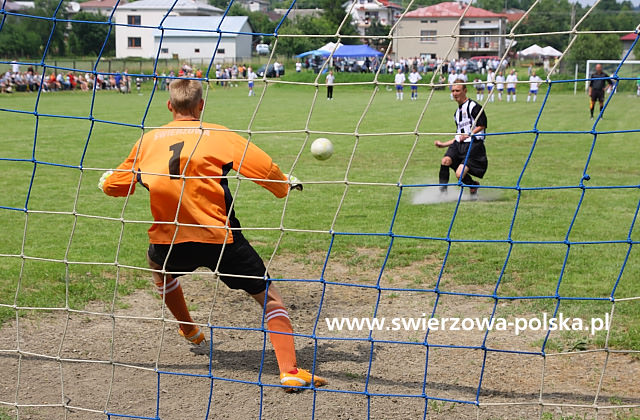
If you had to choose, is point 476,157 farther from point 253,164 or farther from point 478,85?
point 253,164

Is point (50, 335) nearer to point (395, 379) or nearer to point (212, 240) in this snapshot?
point (212, 240)

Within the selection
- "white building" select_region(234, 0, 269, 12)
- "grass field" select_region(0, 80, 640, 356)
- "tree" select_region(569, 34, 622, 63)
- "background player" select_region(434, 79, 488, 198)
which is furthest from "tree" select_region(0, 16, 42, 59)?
"white building" select_region(234, 0, 269, 12)

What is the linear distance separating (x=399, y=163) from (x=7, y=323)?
9289mm

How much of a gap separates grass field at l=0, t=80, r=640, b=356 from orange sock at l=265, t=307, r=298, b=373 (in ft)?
1.87

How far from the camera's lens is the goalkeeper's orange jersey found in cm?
411

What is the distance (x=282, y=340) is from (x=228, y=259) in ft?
1.88

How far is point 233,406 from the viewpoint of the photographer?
4.00m

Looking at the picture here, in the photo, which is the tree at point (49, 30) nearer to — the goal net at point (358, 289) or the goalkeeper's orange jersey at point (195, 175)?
the goal net at point (358, 289)

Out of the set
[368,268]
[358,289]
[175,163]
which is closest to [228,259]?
[175,163]

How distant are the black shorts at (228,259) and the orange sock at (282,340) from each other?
0.17m

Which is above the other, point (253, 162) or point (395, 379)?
point (253, 162)

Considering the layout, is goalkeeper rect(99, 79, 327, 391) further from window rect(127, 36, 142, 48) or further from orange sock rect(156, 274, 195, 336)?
window rect(127, 36, 142, 48)

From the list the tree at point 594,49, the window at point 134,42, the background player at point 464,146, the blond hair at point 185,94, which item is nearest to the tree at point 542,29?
the background player at point 464,146

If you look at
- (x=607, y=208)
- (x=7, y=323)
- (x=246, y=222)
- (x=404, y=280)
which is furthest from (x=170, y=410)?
(x=607, y=208)
